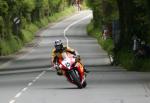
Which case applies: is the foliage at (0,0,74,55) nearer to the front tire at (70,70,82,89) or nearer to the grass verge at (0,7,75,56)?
the grass verge at (0,7,75,56)

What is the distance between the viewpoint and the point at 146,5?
42.1m

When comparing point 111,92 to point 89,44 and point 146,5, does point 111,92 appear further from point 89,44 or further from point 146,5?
point 89,44

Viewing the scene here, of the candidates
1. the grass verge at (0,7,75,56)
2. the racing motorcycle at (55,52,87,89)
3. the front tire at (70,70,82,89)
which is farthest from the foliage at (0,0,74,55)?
the front tire at (70,70,82,89)

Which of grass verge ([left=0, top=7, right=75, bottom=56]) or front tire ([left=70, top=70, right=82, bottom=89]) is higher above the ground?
front tire ([left=70, top=70, right=82, bottom=89])

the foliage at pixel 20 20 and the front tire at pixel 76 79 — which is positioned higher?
the front tire at pixel 76 79

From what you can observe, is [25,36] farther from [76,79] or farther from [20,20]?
[76,79]

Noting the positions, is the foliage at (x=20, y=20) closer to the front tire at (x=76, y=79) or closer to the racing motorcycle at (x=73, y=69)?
the racing motorcycle at (x=73, y=69)

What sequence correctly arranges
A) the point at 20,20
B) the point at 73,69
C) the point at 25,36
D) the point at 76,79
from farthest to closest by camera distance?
the point at 25,36, the point at 20,20, the point at 73,69, the point at 76,79

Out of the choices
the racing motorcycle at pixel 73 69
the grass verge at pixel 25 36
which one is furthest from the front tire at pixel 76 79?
the grass verge at pixel 25 36

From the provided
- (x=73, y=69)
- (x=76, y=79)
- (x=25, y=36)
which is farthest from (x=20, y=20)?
(x=76, y=79)

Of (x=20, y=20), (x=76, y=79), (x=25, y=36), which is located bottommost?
(x=25, y=36)

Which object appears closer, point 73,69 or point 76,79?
point 76,79

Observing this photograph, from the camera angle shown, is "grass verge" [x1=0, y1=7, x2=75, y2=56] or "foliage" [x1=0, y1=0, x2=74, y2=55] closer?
"foliage" [x1=0, y1=0, x2=74, y2=55]

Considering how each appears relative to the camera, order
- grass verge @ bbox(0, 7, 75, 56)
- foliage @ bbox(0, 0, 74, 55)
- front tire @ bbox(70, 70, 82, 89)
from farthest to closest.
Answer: grass verge @ bbox(0, 7, 75, 56) → foliage @ bbox(0, 0, 74, 55) → front tire @ bbox(70, 70, 82, 89)
